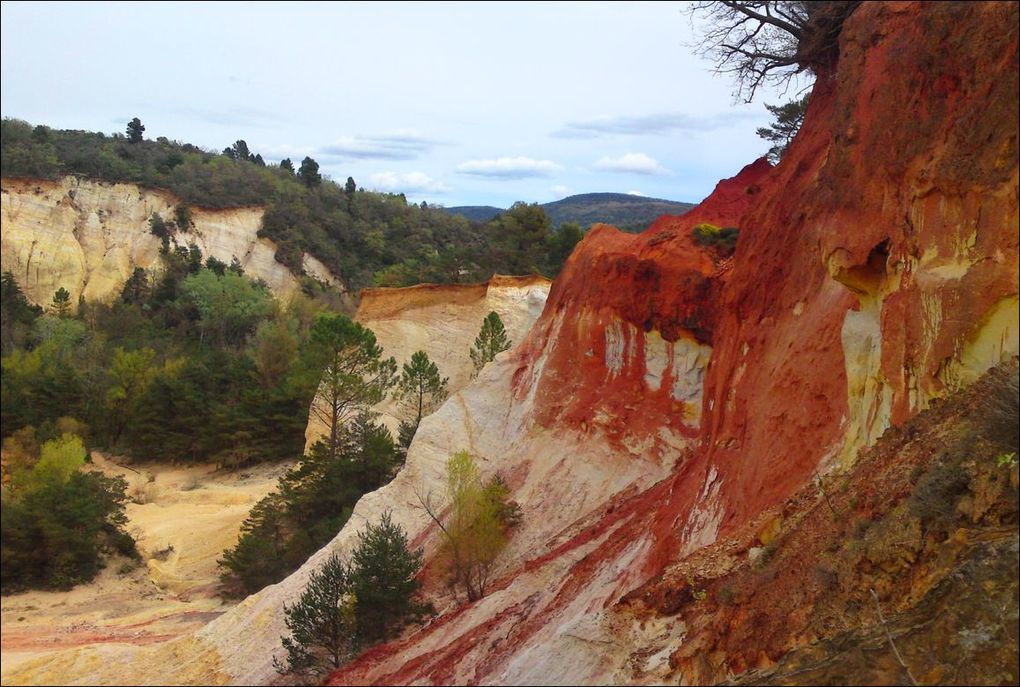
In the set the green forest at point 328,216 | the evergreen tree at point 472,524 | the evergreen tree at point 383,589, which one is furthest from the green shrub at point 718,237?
the green forest at point 328,216

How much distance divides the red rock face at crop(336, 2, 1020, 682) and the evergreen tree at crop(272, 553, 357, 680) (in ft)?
3.42

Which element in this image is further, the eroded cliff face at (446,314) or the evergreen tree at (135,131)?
the evergreen tree at (135,131)

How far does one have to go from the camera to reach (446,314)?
40.2 meters

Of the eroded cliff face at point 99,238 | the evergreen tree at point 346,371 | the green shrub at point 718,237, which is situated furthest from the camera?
the eroded cliff face at point 99,238

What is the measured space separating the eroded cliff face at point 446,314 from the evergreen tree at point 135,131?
54062 mm

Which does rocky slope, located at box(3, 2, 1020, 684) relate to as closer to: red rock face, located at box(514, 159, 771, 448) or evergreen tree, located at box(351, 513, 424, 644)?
red rock face, located at box(514, 159, 771, 448)

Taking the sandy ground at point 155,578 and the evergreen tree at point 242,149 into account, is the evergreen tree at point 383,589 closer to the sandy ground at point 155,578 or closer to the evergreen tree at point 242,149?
the sandy ground at point 155,578

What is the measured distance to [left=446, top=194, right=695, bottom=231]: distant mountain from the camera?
118625 millimetres

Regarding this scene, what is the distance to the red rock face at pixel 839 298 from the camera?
875 cm

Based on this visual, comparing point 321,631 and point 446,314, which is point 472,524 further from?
point 446,314

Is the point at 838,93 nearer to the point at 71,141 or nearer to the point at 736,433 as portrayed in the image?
the point at 736,433

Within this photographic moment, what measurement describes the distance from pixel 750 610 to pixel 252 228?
73179mm

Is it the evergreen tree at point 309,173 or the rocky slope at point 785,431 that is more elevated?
the evergreen tree at point 309,173

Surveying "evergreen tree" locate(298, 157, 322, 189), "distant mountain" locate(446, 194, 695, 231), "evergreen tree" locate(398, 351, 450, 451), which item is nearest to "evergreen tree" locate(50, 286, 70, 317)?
"evergreen tree" locate(398, 351, 450, 451)
